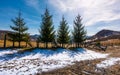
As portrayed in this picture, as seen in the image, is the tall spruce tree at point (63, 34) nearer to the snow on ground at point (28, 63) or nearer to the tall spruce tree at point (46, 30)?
the tall spruce tree at point (46, 30)

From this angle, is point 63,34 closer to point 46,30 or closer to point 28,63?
point 46,30

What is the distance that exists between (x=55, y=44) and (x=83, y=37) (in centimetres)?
894

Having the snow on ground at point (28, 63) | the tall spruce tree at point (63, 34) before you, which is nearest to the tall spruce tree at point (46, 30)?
the tall spruce tree at point (63, 34)

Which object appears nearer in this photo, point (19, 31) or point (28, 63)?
point (28, 63)

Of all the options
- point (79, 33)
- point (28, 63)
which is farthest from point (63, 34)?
point (28, 63)

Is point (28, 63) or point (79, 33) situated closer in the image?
point (28, 63)

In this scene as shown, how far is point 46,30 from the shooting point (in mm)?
38094

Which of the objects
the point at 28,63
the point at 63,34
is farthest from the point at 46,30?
the point at 28,63

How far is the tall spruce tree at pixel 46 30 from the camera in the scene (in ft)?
125

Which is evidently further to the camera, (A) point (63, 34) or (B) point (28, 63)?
(A) point (63, 34)

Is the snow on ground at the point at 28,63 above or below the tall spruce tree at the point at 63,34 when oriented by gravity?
below

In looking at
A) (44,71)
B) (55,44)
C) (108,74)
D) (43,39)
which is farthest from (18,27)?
(108,74)

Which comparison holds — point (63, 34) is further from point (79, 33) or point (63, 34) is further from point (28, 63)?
point (28, 63)

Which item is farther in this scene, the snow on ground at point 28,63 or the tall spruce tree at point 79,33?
the tall spruce tree at point 79,33
